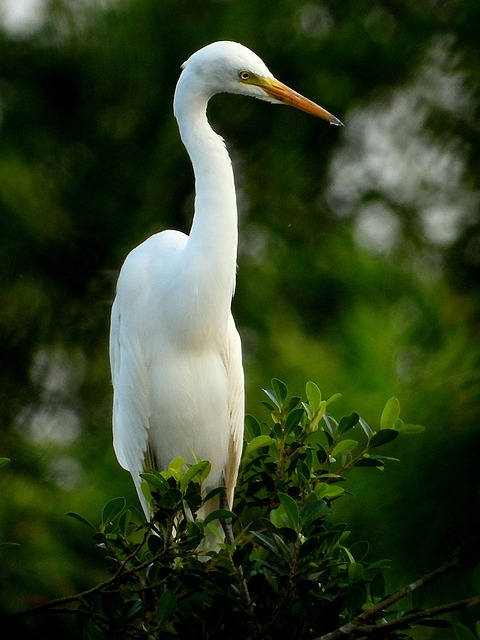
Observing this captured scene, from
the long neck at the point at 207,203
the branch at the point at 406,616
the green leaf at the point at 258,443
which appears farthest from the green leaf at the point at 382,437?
the long neck at the point at 207,203

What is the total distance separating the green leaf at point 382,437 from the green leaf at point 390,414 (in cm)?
4

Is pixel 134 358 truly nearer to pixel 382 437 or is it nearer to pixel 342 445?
pixel 342 445

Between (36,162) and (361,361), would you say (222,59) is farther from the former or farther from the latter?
(36,162)

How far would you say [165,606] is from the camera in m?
1.59

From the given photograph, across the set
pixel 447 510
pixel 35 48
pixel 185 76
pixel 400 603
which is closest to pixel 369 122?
pixel 35 48

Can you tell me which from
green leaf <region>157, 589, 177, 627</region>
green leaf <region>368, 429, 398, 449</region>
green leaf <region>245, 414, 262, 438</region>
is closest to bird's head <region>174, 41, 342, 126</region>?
green leaf <region>245, 414, 262, 438</region>

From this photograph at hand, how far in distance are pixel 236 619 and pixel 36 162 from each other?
275cm

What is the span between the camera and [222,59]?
220 cm

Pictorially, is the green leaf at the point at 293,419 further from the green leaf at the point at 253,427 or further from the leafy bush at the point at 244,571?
the green leaf at the point at 253,427

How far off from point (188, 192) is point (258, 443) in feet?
7.52

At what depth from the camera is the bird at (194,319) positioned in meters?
2.23

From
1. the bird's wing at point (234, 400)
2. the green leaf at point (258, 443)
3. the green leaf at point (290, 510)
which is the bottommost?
the green leaf at point (290, 510)

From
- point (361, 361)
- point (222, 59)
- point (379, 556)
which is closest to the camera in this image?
point (379, 556)

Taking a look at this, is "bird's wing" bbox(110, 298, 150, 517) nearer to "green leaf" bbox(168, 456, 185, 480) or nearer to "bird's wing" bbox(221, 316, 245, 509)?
"bird's wing" bbox(221, 316, 245, 509)
